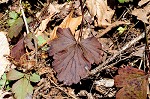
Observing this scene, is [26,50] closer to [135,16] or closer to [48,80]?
[48,80]

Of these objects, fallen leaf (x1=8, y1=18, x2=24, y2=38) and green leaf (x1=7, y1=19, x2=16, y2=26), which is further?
green leaf (x1=7, y1=19, x2=16, y2=26)

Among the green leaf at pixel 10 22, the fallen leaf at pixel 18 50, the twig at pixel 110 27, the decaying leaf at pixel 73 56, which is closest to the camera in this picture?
the decaying leaf at pixel 73 56

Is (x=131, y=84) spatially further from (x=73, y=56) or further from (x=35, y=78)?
(x=35, y=78)

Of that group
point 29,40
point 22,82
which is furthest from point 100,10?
point 22,82

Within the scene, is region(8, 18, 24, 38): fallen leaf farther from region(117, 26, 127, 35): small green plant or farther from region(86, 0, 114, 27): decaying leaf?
region(117, 26, 127, 35): small green plant

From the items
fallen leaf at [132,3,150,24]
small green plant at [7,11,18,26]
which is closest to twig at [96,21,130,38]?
fallen leaf at [132,3,150,24]

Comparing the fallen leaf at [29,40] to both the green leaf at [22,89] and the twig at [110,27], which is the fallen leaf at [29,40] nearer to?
the green leaf at [22,89]

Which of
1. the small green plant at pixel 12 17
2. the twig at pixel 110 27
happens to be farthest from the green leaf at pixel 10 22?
the twig at pixel 110 27
